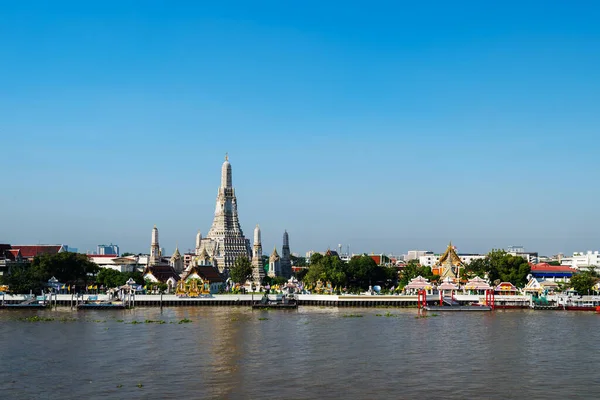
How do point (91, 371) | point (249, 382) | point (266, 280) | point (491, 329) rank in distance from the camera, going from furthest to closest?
point (266, 280)
point (491, 329)
point (91, 371)
point (249, 382)

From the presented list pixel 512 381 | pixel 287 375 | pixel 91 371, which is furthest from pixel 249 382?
pixel 512 381

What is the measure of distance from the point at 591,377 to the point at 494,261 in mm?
66012

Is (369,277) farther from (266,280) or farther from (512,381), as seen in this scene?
(512,381)

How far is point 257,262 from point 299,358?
276 ft

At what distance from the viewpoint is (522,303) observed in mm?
85062

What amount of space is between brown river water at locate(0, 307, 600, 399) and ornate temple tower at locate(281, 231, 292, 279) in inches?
3395

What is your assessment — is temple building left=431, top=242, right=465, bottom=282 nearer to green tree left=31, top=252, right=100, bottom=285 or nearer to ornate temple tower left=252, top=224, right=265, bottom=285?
ornate temple tower left=252, top=224, right=265, bottom=285

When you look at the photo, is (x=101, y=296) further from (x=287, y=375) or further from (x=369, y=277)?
(x=287, y=375)

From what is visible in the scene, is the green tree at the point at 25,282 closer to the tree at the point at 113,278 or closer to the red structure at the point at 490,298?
the tree at the point at 113,278

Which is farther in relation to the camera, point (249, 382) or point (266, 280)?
point (266, 280)

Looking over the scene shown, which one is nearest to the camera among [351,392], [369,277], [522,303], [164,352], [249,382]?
[351,392]

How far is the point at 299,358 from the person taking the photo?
140 ft

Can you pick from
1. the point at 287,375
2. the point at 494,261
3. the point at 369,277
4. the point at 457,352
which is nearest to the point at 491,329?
the point at 457,352

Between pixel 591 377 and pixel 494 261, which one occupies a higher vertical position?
pixel 494 261
